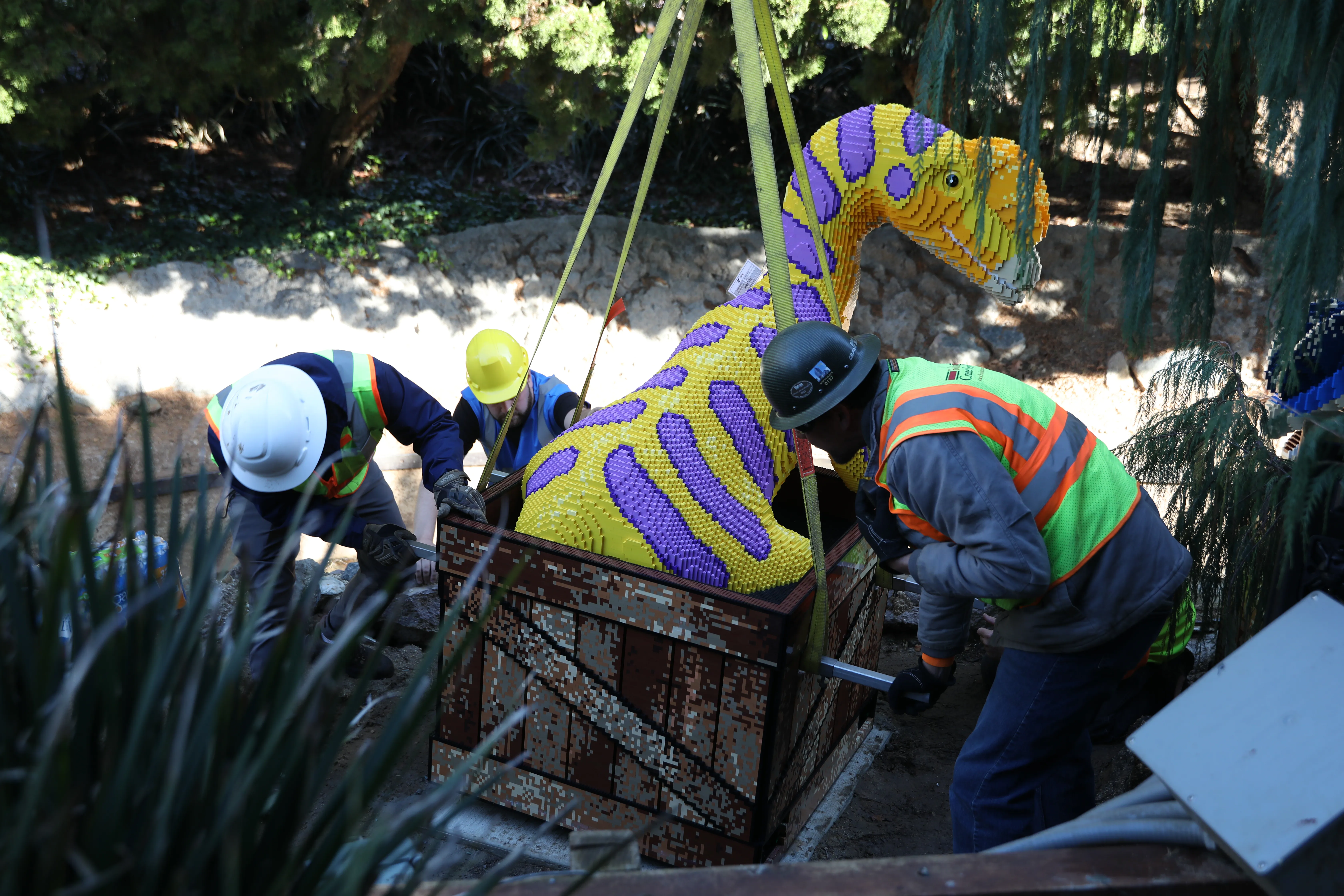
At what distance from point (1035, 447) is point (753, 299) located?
1.05 metres

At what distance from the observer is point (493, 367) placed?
Answer: 3.40m

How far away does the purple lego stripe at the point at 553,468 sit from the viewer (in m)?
2.67

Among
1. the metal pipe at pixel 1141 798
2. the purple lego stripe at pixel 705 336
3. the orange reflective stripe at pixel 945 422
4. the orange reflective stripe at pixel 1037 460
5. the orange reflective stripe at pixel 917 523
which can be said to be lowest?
the metal pipe at pixel 1141 798

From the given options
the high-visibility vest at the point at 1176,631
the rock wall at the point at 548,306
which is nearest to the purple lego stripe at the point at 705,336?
the high-visibility vest at the point at 1176,631

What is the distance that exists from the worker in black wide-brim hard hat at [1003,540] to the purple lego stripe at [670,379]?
21.4 inches

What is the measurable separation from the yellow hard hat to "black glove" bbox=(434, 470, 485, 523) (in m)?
0.70

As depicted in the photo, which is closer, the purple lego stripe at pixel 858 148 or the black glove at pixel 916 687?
the black glove at pixel 916 687

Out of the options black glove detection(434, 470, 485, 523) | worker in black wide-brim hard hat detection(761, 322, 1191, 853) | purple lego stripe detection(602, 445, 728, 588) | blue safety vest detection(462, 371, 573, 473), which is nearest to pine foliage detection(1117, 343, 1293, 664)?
worker in black wide-brim hard hat detection(761, 322, 1191, 853)

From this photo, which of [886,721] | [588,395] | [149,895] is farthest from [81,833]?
[588,395]

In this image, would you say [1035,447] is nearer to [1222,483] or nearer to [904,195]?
[1222,483]

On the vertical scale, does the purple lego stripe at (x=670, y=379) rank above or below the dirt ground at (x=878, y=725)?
above

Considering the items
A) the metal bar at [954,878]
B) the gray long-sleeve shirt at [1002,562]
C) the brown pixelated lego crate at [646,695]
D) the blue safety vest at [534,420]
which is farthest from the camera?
the blue safety vest at [534,420]

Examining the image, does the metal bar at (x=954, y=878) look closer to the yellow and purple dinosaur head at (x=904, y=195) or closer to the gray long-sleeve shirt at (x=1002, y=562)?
the gray long-sleeve shirt at (x=1002, y=562)

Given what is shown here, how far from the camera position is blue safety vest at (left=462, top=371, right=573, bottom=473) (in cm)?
356
